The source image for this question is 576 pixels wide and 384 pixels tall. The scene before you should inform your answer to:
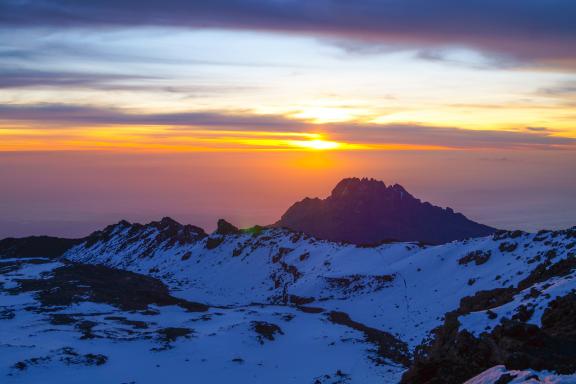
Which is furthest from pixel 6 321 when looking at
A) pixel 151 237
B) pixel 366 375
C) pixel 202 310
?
pixel 151 237

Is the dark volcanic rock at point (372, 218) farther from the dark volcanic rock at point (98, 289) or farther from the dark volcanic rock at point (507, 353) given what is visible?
the dark volcanic rock at point (507, 353)

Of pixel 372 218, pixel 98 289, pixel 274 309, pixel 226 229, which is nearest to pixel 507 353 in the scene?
pixel 274 309

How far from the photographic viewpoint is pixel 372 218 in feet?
506

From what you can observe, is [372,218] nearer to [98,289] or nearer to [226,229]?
[226,229]

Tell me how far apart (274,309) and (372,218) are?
304ft

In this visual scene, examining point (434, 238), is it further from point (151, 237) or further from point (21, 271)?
point (21, 271)

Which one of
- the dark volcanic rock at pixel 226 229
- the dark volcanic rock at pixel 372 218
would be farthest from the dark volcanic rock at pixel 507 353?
the dark volcanic rock at pixel 372 218

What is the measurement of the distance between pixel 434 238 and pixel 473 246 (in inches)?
3565

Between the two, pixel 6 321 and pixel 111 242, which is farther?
pixel 111 242

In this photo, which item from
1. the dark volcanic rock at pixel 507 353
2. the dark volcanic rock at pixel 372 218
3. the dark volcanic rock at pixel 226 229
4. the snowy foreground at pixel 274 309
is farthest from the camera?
the dark volcanic rock at pixel 372 218

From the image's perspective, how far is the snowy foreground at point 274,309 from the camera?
40812mm

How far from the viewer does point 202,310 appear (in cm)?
6538

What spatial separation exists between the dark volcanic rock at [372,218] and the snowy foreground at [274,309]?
53.0m

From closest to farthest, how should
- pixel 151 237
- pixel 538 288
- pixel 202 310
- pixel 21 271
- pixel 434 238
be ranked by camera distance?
1. pixel 538 288
2. pixel 202 310
3. pixel 21 271
4. pixel 151 237
5. pixel 434 238
